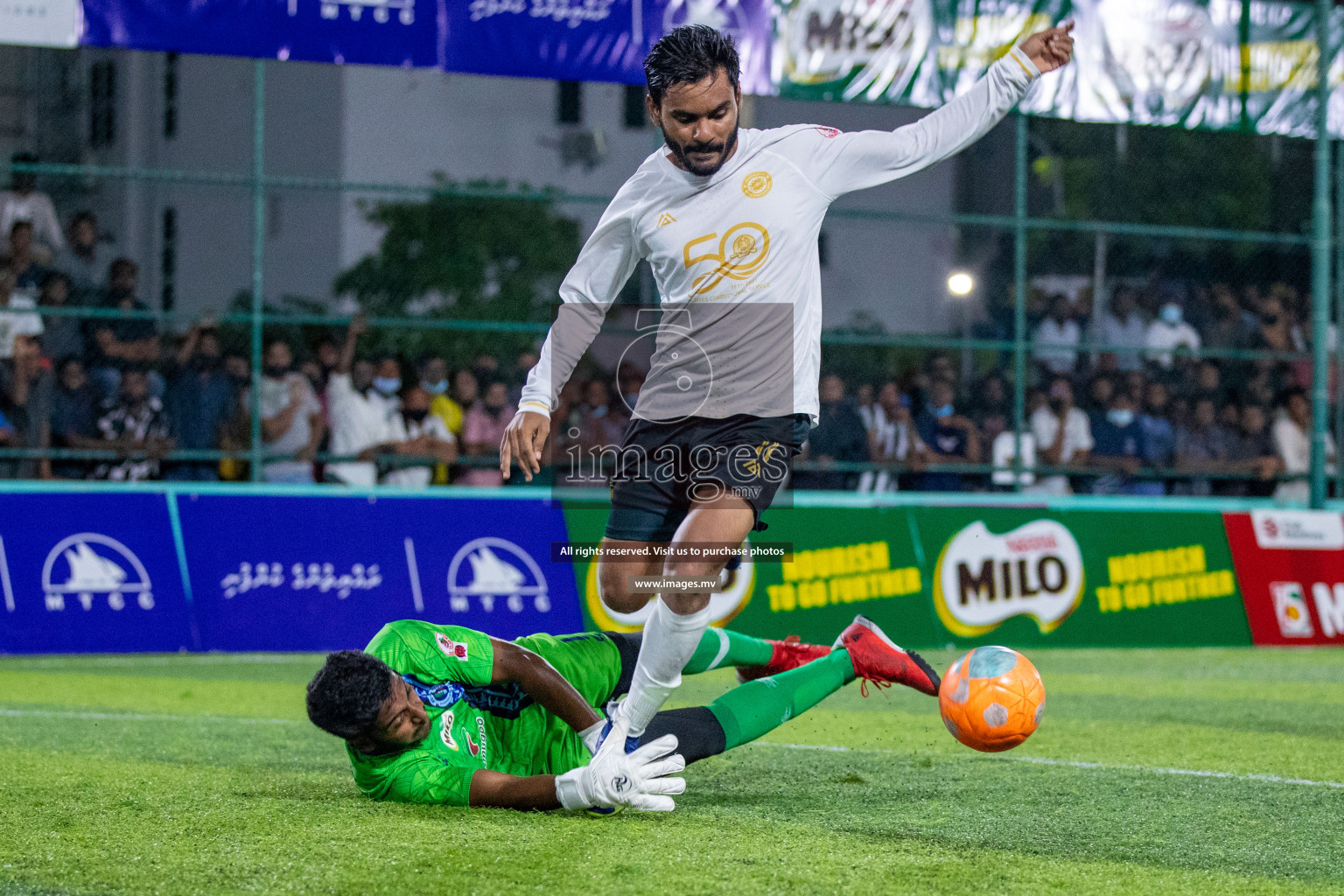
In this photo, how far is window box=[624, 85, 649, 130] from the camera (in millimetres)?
25486

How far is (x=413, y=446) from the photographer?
10.8m

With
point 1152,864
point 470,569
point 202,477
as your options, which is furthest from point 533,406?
point 202,477

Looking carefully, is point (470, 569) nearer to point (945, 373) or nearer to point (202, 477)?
point (202, 477)

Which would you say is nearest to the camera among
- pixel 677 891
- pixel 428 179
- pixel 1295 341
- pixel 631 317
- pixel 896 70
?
pixel 677 891

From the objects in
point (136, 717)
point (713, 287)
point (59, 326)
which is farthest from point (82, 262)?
point (713, 287)

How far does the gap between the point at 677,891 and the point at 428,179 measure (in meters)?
27.5

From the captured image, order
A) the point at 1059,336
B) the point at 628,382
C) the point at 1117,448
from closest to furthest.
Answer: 1. the point at 628,382
2. the point at 1117,448
3. the point at 1059,336

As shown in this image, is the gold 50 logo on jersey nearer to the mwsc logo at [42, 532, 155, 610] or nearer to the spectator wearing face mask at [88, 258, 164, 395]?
the mwsc logo at [42, 532, 155, 610]

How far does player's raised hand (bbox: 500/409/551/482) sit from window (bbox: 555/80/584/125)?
89.6ft

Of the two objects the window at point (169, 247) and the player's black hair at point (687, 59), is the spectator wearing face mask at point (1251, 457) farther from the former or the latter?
the window at point (169, 247)

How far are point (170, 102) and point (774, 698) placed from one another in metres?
25.7

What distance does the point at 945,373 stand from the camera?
1186 centimetres

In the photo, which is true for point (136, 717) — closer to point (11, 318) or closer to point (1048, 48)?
point (11, 318)

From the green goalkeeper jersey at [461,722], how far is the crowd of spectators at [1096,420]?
673 cm
